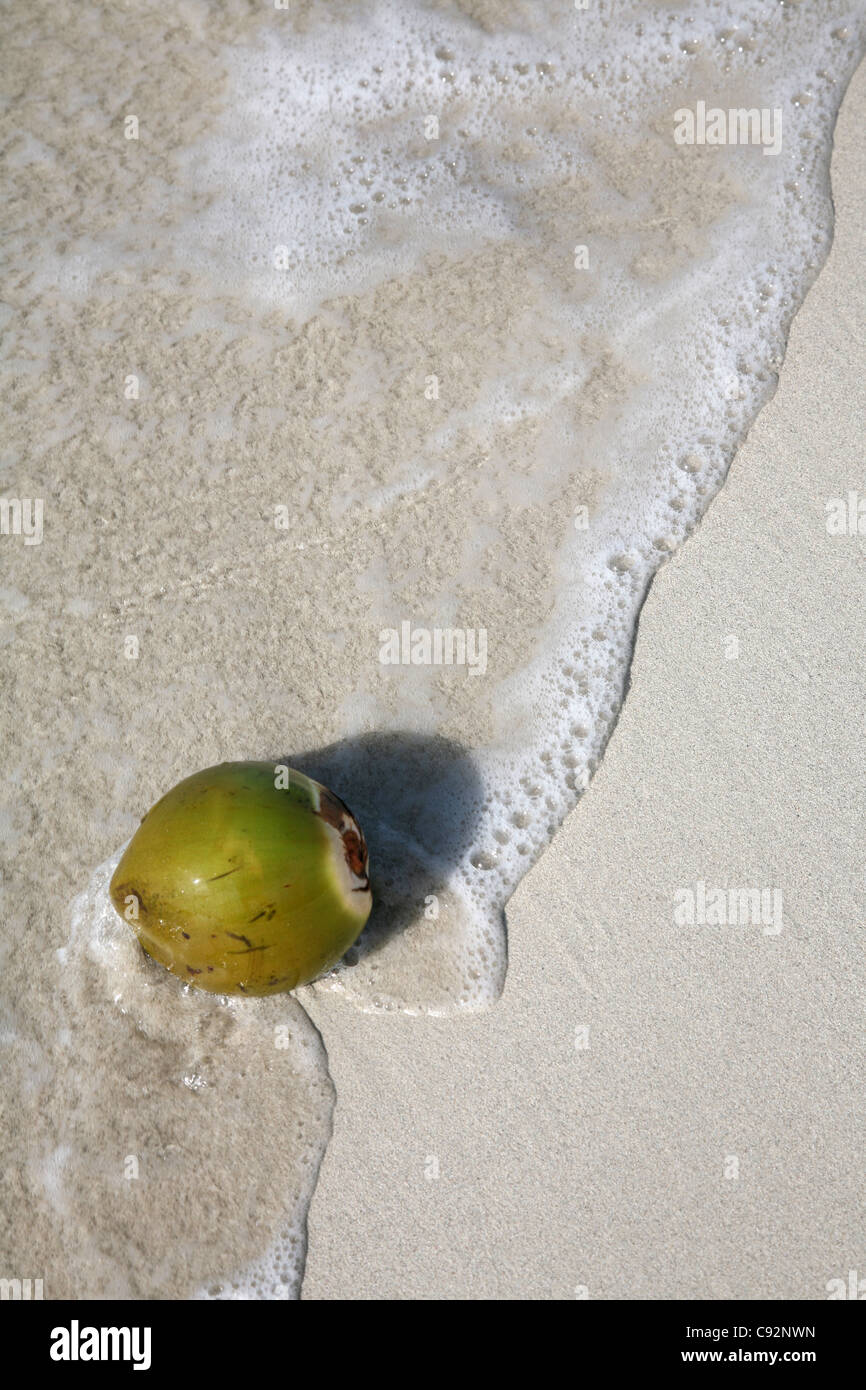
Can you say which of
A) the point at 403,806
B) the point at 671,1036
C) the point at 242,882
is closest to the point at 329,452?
the point at 403,806

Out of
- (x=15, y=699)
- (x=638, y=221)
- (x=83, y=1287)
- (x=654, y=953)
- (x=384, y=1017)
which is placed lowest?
(x=83, y=1287)

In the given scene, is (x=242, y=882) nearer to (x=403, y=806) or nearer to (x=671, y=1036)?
(x=403, y=806)

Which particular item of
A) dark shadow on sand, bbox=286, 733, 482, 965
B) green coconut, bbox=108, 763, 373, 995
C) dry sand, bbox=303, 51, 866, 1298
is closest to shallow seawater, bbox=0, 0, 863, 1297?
dark shadow on sand, bbox=286, 733, 482, 965

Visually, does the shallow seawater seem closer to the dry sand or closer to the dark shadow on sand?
the dark shadow on sand

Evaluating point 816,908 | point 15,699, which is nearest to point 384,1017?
point 816,908

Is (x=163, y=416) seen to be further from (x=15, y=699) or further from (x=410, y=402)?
(x=15, y=699)
